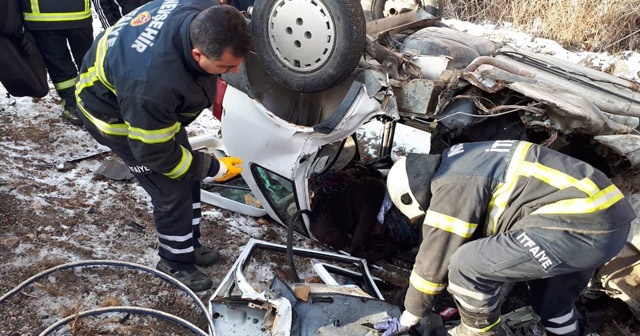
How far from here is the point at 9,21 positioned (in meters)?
3.76

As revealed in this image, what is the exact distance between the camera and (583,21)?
7188 millimetres

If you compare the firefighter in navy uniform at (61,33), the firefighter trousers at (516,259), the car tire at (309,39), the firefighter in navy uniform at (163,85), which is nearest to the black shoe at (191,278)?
the firefighter in navy uniform at (163,85)

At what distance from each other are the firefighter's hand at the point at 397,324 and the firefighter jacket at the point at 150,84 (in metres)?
1.26

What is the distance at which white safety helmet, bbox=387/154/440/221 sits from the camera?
7.68 ft

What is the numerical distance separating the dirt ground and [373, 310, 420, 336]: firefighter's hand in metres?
0.44

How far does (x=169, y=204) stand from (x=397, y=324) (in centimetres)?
138

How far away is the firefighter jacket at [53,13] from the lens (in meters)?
3.91

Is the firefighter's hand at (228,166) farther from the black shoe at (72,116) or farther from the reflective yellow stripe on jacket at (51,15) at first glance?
the black shoe at (72,116)

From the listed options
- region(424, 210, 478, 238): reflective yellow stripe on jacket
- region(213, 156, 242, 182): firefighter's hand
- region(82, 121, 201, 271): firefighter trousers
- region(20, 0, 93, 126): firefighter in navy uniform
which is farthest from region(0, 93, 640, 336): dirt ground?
region(424, 210, 478, 238): reflective yellow stripe on jacket

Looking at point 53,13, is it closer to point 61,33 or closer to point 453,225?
point 61,33

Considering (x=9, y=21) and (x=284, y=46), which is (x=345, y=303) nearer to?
(x=284, y=46)

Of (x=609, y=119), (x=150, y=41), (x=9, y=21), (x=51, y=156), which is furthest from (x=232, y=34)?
(x=51, y=156)

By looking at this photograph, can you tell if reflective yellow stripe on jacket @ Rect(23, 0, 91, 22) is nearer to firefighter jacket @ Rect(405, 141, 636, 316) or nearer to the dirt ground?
the dirt ground

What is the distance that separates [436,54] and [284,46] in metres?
1.10
